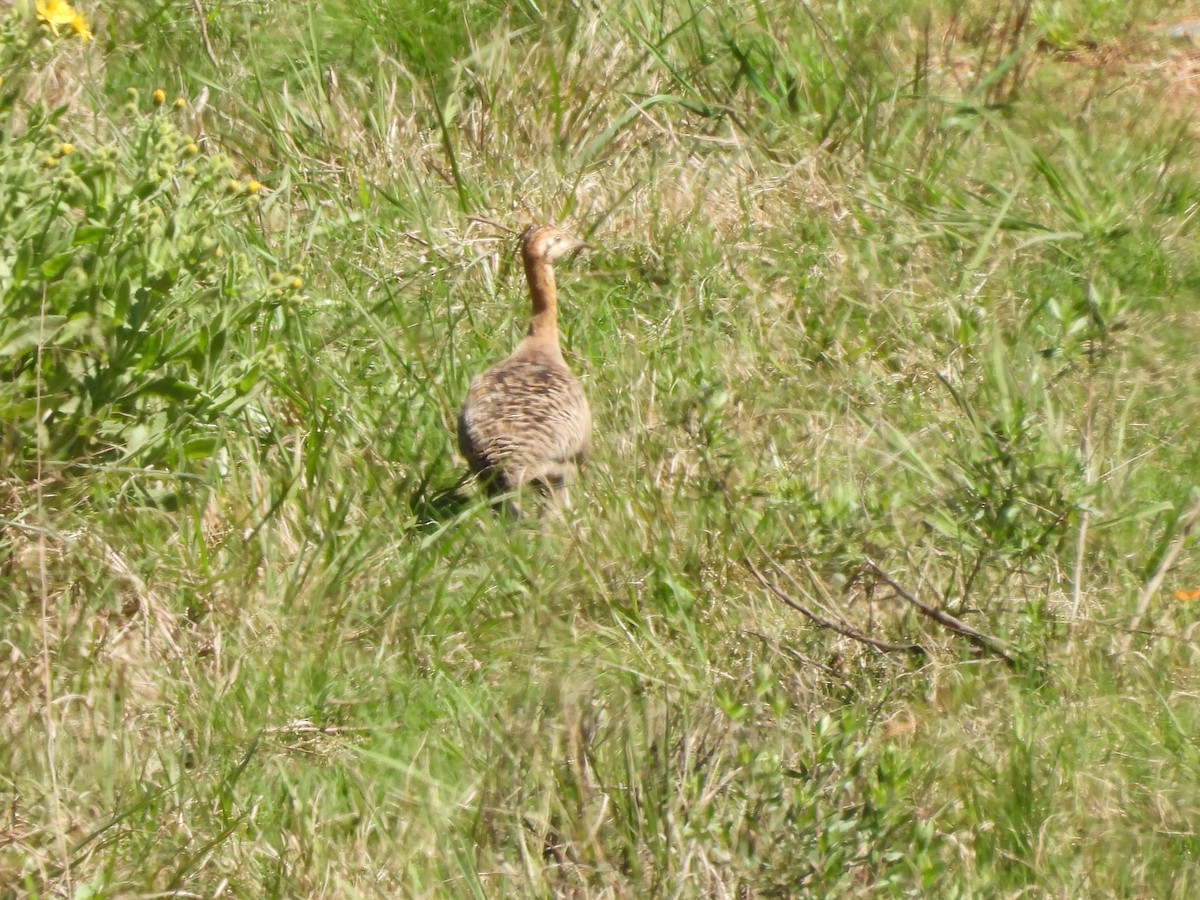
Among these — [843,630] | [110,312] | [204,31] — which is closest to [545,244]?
[204,31]

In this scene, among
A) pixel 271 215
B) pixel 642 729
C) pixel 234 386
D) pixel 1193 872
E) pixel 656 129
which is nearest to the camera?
pixel 1193 872

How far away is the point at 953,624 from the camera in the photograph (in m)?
4.35

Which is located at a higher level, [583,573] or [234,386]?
[234,386]

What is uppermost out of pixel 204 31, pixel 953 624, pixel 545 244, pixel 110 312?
pixel 204 31

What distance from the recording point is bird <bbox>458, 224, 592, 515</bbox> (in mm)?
5230

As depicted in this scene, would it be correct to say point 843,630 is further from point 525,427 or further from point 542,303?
point 542,303

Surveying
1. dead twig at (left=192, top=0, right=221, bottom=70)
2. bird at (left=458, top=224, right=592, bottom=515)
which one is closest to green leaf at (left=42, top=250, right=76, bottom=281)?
bird at (left=458, top=224, right=592, bottom=515)

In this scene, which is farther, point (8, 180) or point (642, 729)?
point (8, 180)

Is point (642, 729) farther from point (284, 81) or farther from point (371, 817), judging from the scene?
point (284, 81)

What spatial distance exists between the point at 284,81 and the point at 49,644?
307 cm

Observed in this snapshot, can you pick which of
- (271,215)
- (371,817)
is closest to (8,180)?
(271,215)

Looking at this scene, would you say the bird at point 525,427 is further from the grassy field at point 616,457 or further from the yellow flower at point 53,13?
the yellow flower at point 53,13

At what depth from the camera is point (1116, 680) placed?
167 inches

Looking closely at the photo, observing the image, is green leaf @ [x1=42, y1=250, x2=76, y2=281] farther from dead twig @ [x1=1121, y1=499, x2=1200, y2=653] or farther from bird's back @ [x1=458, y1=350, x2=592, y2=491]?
dead twig @ [x1=1121, y1=499, x2=1200, y2=653]
